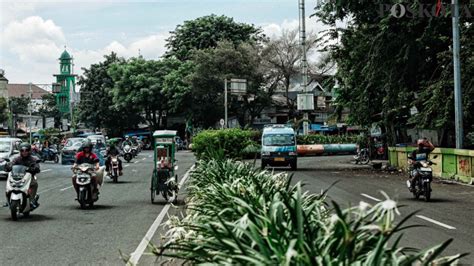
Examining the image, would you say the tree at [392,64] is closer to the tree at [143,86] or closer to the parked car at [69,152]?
the parked car at [69,152]

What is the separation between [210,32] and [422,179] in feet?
181

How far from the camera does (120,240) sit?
1080cm

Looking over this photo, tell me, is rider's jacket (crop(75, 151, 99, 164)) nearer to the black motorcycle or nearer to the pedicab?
the pedicab

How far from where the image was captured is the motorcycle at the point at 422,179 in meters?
17.3

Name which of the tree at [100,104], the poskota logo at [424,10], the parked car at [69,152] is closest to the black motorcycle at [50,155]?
the parked car at [69,152]

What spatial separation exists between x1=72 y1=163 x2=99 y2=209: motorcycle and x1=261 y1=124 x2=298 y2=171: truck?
18646 millimetres

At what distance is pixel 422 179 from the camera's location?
57.3ft

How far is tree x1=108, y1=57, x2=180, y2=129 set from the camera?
69750 mm

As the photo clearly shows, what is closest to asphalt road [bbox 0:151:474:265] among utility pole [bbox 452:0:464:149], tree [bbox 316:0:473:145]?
utility pole [bbox 452:0:464:149]

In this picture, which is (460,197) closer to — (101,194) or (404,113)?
(101,194)

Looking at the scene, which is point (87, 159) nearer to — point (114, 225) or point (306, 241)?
point (114, 225)

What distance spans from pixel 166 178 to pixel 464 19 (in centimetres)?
1614

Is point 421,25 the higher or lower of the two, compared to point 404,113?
higher

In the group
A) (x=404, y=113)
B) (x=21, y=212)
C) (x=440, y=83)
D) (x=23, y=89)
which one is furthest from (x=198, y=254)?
(x=23, y=89)
